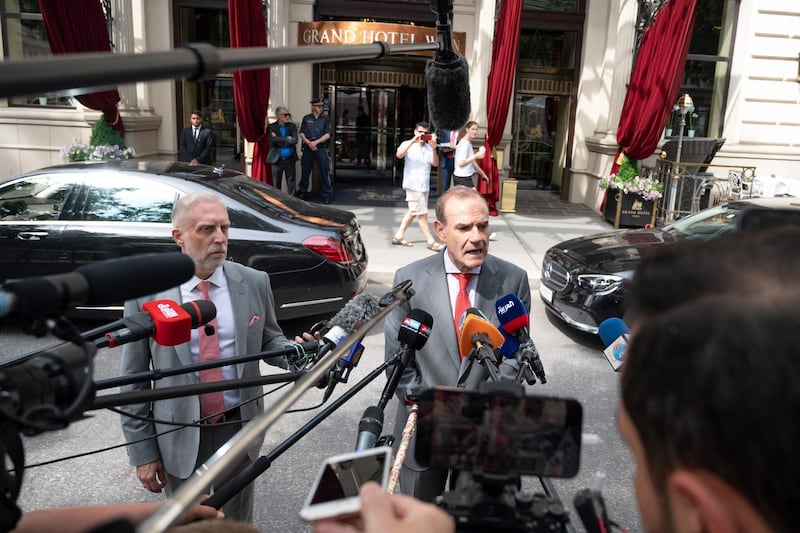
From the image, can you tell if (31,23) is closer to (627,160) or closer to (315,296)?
(315,296)

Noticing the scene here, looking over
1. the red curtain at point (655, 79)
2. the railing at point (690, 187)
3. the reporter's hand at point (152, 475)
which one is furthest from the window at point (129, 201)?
the red curtain at point (655, 79)

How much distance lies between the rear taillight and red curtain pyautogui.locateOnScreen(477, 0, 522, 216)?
664 cm

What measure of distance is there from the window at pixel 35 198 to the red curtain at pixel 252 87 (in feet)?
17.1

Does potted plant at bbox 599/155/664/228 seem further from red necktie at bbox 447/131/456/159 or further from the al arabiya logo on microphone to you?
the al arabiya logo on microphone

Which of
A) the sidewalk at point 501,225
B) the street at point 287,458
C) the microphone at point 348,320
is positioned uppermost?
the microphone at point 348,320

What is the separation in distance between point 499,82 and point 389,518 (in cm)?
1300

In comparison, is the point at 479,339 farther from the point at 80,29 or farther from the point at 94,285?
the point at 80,29

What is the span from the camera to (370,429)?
1504 mm

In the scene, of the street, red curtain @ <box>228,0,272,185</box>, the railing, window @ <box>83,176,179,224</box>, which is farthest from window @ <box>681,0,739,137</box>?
window @ <box>83,176,179,224</box>

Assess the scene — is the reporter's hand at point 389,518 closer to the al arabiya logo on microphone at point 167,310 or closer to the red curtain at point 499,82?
the al arabiya logo on microphone at point 167,310

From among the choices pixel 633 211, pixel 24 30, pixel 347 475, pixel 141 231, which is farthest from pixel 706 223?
pixel 24 30

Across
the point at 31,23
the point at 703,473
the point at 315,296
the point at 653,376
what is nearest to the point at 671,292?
the point at 653,376

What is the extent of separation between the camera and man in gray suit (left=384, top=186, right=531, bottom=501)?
113 inches

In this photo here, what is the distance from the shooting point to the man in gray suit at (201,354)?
2830 mm
